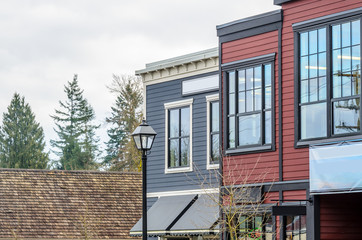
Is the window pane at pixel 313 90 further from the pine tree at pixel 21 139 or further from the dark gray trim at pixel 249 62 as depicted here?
the pine tree at pixel 21 139

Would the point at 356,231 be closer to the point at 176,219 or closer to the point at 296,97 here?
the point at 296,97

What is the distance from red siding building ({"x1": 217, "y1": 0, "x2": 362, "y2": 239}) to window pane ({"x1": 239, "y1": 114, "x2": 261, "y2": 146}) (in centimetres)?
2

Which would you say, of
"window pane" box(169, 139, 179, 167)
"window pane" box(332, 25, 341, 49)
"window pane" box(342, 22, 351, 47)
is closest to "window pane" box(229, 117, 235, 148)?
"window pane" box(332, 25, 341, 49)

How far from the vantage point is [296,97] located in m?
19.2

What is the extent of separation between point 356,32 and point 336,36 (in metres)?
0.60

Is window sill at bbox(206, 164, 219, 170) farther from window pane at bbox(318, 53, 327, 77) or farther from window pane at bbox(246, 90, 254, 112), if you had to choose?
window pane at bbox(318, 53, 327, 77)

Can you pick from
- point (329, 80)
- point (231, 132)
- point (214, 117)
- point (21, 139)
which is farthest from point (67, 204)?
point (21, 139)

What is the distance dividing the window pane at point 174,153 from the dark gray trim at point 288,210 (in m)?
9.50

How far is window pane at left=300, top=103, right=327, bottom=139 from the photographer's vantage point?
18.5 m

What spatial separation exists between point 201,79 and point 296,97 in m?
7.74

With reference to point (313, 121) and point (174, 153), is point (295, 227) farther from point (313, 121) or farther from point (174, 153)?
point (174, 153)

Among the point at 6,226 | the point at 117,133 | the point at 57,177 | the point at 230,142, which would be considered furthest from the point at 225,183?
the point at 117,133

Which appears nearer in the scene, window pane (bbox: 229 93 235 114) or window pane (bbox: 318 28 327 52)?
window pane (bbox: 318 28 327 52)

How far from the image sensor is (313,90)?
1881 cm
